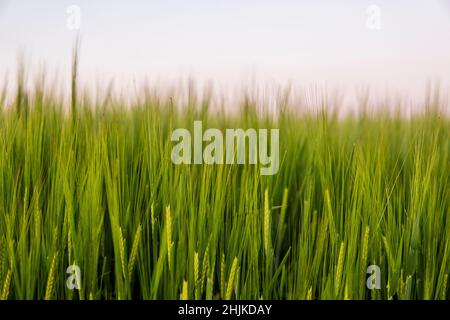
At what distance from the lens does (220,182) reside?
1230 millimetres

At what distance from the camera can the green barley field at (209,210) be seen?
4.01ft

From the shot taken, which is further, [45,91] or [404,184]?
[45,91]

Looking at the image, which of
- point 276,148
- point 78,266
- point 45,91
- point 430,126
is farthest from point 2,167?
point 430,126

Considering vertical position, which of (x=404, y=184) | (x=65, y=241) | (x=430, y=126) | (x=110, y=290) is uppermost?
(x=430, y=126)

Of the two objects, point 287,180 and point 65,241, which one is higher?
point 287,180

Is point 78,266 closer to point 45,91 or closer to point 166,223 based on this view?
point 166,223

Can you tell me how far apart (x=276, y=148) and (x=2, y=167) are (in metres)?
0.66

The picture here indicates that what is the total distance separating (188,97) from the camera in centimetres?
137

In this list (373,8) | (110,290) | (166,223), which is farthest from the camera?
(373,8)

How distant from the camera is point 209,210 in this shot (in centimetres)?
125

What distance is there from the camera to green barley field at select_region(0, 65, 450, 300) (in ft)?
4.01

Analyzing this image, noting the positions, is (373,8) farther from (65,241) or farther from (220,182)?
(65,241)

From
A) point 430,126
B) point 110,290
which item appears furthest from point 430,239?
point 110,290

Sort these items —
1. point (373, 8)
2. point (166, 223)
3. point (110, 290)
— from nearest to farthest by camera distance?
1. point (166, 223)
2. point (110, 290)
3. point (373, 8)
